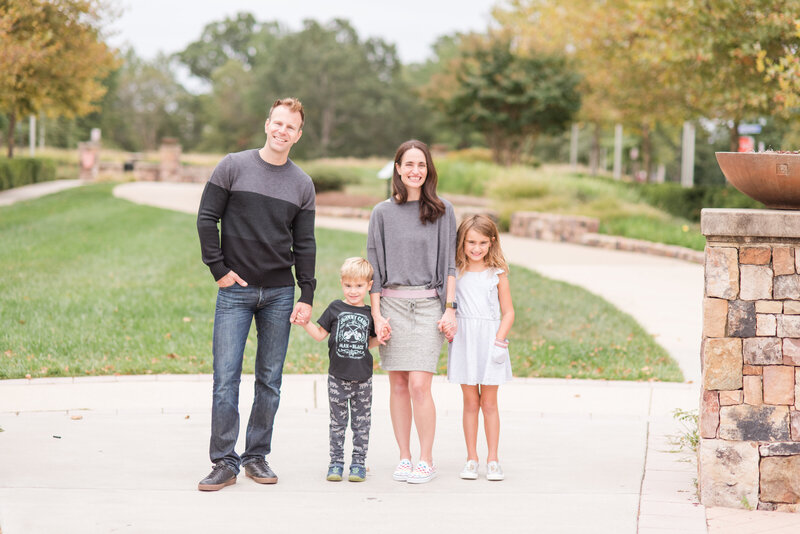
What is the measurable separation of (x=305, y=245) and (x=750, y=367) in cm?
227

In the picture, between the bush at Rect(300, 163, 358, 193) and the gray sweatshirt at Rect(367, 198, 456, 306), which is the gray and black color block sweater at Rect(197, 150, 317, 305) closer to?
the gray sweatshirt at Rect(367, 198, 456, 306)

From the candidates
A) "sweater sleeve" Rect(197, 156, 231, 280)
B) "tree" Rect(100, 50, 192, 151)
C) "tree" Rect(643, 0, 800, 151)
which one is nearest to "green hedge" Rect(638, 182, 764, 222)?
"tree" Rect(643, 0, 800, 151)

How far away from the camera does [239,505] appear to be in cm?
457

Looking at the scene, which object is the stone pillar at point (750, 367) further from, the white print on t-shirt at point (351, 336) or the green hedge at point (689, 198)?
the green hedge at point (689, 198)

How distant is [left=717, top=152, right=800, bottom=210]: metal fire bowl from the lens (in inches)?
180

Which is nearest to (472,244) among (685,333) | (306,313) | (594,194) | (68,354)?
(306,313)

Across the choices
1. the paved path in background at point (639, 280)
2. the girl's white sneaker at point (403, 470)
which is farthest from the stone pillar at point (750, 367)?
the paved path in background at point (639, 280)

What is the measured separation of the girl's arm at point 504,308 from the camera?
5.02 meters

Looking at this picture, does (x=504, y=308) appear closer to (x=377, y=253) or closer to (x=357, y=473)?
(x=377, y=253)

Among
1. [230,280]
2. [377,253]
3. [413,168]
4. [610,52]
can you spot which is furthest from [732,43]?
[230,280]

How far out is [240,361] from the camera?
501cm

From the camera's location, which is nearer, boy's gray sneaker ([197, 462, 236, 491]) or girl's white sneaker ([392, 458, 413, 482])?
boy's gray sneaker ([197, 462, 236, 491])

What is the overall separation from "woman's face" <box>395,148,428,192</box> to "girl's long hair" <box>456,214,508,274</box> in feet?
1.09

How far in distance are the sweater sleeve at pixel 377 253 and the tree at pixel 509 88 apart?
28964 millimetres
